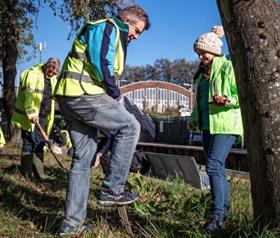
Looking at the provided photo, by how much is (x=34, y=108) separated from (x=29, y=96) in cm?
21

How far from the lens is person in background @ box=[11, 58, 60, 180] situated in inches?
306

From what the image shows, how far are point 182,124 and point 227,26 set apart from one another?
109 ft

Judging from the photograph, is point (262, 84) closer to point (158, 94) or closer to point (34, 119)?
point (34, 119)

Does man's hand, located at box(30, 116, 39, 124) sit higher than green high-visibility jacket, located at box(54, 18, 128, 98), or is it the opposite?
green high-visibility jacket, located at box(54, 18, 128, 98)

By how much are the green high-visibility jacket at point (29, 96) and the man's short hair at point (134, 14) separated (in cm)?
375

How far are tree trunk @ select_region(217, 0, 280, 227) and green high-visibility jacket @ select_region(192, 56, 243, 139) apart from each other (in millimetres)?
1056

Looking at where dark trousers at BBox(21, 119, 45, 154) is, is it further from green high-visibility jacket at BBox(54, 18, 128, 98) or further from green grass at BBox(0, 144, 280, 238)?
green high-visibility jacket at BBox(54, 18, 128, 98)

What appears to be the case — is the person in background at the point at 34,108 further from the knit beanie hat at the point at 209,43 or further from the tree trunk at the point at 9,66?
the tree trunk at the point at 9,66

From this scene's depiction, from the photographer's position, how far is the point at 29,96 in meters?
7.73

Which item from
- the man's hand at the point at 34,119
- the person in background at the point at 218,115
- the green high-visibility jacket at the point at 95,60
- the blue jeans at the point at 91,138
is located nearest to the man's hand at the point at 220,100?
the person in background at the point at 218,115

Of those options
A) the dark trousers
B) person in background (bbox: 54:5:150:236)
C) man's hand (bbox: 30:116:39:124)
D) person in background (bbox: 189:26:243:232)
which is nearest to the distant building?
the dark trousers

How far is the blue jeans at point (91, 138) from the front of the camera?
4.06 metres

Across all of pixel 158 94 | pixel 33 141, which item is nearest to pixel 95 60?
pixel 33 141

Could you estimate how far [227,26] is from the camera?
12.1 ft
